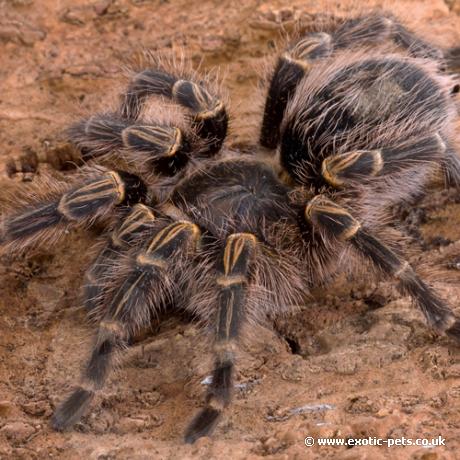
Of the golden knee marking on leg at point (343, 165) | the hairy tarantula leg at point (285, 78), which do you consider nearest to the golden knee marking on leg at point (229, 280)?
the golden knee marking on leg at point (343, 165)

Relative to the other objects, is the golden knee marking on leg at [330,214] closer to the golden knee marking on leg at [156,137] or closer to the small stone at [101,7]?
the golden knee marking on leg at [156,137]

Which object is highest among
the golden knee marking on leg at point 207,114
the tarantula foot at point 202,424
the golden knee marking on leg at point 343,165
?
the golden knee marking on leg at point 343,165

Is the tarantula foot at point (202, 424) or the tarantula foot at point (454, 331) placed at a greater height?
the tarantula foot at point (454, 331)

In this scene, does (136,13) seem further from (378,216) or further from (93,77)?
(378,216)

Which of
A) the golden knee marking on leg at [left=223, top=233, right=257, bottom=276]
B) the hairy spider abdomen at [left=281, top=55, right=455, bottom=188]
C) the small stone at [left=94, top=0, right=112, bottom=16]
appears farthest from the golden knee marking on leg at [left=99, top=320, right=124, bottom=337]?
the small stone at [left=94, top=0, right=112, bottom=16]

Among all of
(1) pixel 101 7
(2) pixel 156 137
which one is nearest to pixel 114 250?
(2) pixel 156 137

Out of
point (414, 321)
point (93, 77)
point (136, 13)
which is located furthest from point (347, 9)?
point (414, 321)
